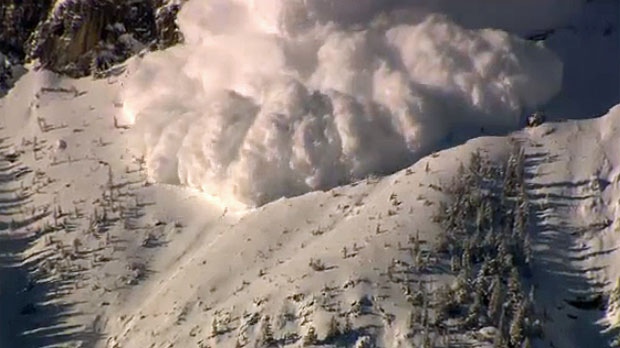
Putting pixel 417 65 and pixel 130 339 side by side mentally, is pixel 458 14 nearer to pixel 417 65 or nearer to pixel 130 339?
pixel 417 65

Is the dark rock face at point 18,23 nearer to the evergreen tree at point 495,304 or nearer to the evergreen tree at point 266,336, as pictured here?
the evergreen tree at point 266,336

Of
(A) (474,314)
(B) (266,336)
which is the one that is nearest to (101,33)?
(B) (266,336)

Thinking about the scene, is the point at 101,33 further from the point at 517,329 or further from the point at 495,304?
A: the point at 517,329

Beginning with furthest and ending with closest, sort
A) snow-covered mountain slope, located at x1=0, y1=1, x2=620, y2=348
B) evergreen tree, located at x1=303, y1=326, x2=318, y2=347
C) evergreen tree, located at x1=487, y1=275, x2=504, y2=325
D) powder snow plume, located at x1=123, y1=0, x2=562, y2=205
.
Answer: powder snow plume, located at x1=123, y1=0, x2=562, y2=205, snow-covered mountain slope, located at x1=0, y1=1, x2=620, y2=348, evergreen tree, located at x1=487, y1=275, x2=504, y2=325, evergreen tree, located at x1=303, y1=326, x2=318, y2=347

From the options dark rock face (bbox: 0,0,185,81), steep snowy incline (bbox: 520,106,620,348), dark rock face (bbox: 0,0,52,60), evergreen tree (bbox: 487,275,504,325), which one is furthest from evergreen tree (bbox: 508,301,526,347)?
dark rock face (bbox: 0,0,52,60)

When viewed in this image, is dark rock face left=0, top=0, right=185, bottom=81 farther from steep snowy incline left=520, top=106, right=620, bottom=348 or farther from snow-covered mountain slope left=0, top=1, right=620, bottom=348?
steep snowy incline left=520, top=106, right=620, bottom=348
